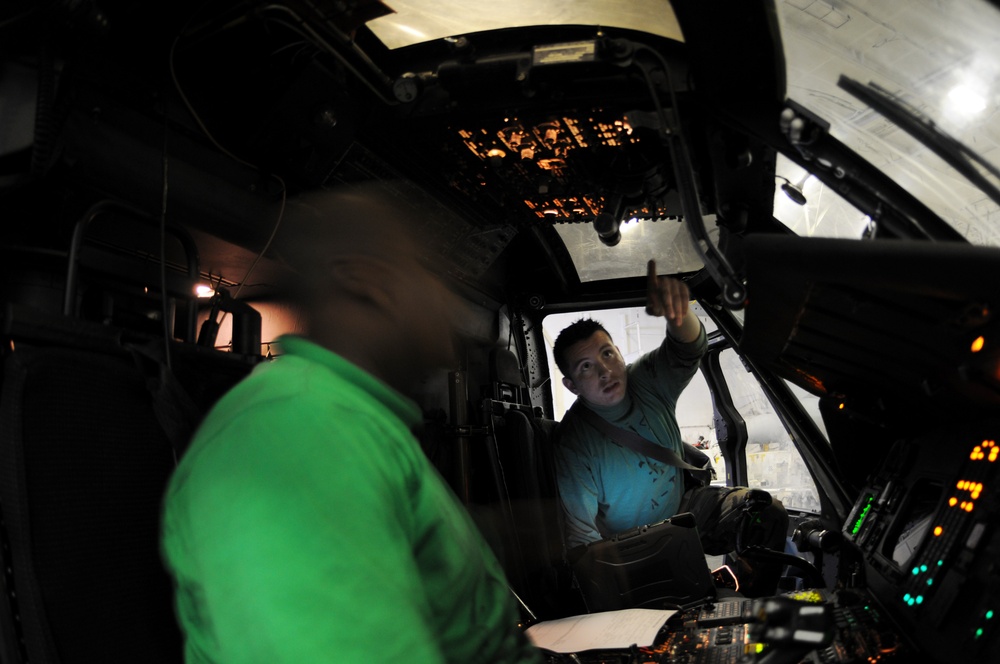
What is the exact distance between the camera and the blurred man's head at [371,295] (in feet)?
3.73

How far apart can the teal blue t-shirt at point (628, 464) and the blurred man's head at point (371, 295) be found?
7.28 ft

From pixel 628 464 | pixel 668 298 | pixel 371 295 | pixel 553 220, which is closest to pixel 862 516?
pixel 668 298

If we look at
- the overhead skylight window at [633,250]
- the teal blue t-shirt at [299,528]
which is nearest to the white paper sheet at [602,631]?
the teal blue t-shirt at [299,528]

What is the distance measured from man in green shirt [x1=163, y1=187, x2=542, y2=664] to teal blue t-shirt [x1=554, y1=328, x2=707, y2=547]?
88.5 inches

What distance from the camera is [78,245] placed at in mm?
1255

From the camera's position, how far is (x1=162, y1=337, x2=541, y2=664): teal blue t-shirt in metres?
0.71

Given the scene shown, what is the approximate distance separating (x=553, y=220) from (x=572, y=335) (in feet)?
3.02

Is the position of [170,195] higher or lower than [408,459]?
higher

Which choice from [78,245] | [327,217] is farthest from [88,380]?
[327,217]

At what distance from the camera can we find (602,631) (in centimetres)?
192

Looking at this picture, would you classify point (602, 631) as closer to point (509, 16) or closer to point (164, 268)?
point (164, 268)

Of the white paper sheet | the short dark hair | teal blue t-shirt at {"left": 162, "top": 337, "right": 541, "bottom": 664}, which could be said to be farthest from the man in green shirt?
the short dark hair

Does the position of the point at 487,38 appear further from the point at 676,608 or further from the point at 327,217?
the point at 676,608

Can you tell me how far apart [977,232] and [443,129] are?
4.68 ft
